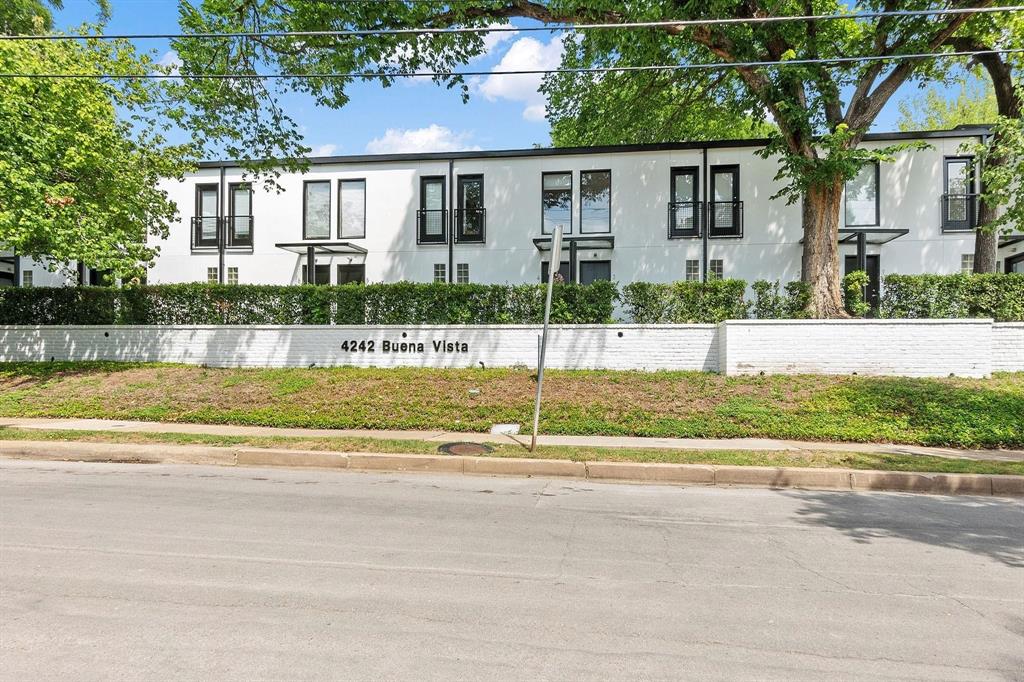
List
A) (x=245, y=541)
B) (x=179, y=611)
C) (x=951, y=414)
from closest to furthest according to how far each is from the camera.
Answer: (x=179, y=611), (x=245, y=541), (x=951, y=414)

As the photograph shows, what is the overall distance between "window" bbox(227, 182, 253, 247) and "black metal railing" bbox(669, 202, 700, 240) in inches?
561

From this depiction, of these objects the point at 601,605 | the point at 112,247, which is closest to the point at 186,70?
the point at 112,247

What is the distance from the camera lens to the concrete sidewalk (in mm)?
9286

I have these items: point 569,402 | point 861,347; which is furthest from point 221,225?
point 861,347

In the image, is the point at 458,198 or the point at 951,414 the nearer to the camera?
the point at 951,414

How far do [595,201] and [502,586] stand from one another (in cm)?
1730

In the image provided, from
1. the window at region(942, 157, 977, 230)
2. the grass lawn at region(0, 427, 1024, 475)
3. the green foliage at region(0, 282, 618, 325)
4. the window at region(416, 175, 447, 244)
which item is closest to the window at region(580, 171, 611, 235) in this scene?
the window at region(416, 175, 447, 244)

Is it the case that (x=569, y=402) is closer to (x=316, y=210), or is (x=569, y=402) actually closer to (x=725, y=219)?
(x=725, y=219)

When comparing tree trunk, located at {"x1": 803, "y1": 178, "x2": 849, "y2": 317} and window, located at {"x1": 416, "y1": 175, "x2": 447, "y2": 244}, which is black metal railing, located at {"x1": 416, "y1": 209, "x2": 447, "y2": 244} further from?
tree trunk, located at {"x1": 803, "y1": 178, "x2": 849, "y2": 317}

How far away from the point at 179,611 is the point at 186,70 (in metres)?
14.1

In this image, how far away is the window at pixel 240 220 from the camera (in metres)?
21.3

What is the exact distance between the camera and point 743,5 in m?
13.8

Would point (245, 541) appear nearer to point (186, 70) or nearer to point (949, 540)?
point (949, 540)

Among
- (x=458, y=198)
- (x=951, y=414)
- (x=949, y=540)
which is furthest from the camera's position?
(x=458, y=198)
